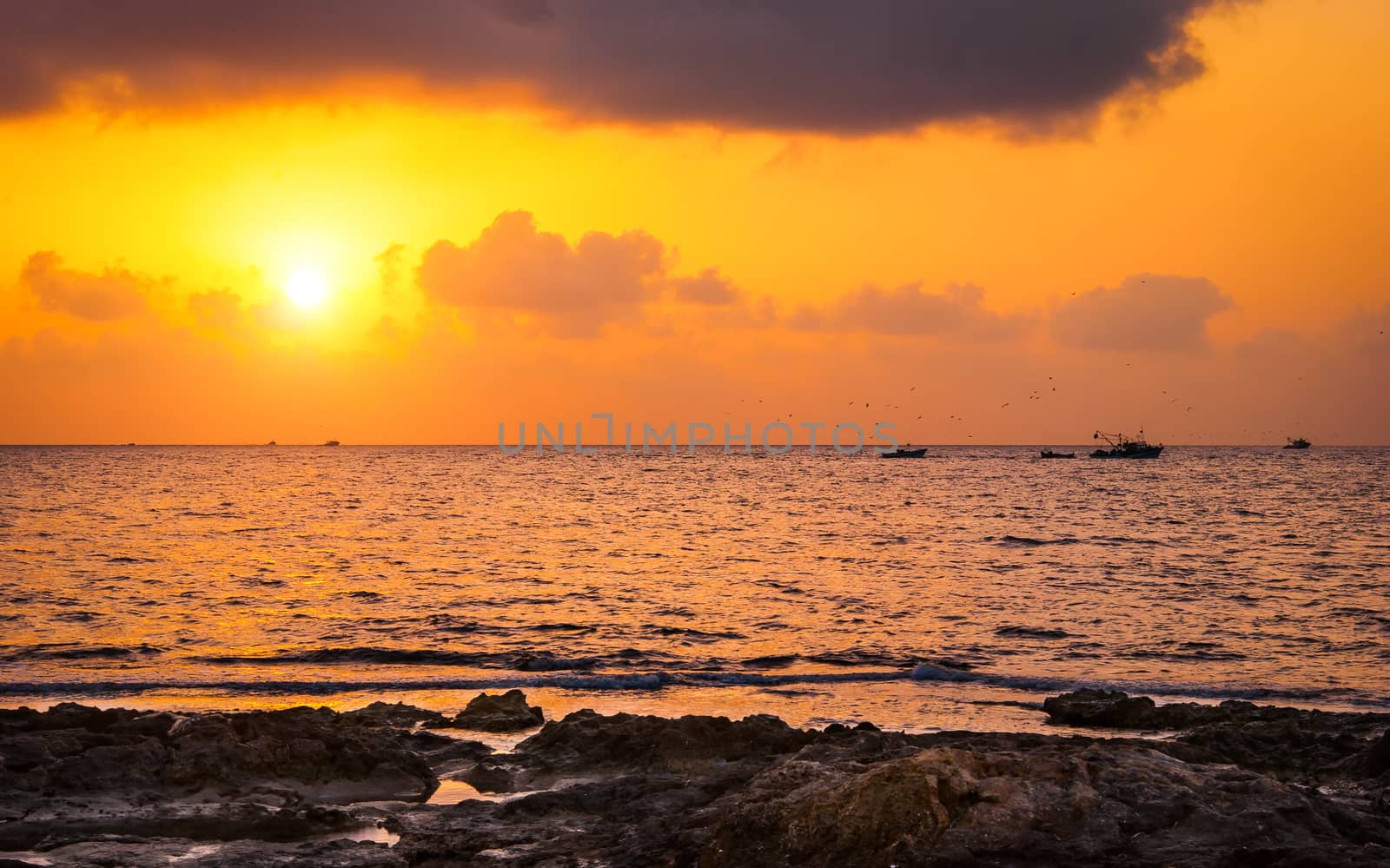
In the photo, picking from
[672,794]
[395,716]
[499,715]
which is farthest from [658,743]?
[395,716]

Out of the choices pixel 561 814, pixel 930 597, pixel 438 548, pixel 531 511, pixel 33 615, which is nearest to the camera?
pixel 561 814

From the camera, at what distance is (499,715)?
18.3 meters

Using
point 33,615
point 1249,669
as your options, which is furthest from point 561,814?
point 33,615

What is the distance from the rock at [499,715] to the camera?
17906 millimetres

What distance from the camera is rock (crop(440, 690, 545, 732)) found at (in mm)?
17906

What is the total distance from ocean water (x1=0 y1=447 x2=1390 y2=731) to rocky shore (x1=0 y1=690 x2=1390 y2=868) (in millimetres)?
5411

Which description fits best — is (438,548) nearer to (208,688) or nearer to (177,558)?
(177,558)

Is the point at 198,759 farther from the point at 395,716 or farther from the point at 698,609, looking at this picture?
the point at 698,609

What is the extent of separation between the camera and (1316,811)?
1046cm

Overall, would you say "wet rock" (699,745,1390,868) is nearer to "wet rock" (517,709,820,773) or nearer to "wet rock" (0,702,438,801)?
"wet rock" (517,709,820,773)

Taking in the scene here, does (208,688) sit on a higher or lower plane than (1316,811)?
lower

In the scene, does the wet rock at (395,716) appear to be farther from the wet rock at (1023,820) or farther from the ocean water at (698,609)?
the wet rock at (1023,820)

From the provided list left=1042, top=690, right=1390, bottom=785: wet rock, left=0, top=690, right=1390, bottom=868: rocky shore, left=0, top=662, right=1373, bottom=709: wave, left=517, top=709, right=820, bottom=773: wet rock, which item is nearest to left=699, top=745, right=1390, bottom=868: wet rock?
left=0, top=690, right=1390, bottom=868: rocky shore

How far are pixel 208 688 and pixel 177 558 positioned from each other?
28223 mm
